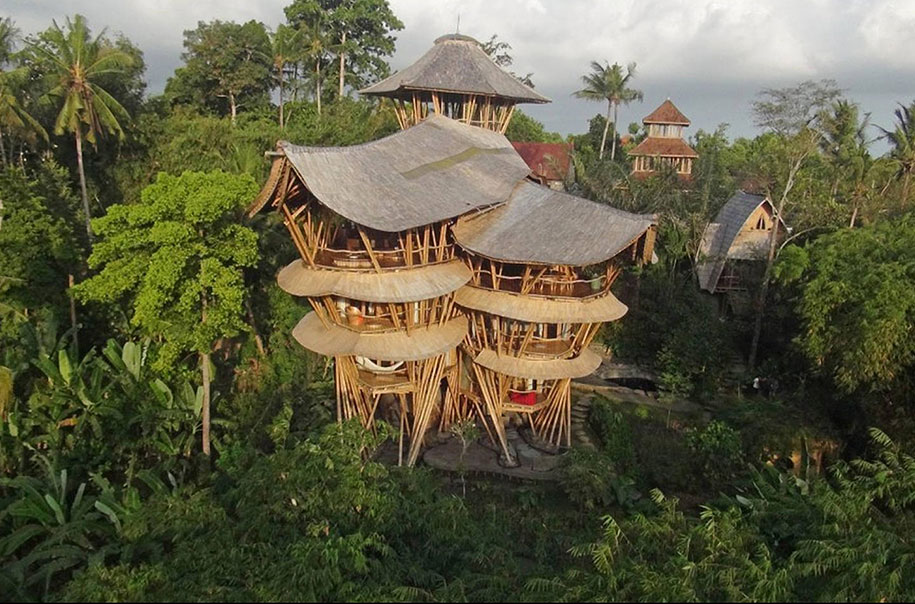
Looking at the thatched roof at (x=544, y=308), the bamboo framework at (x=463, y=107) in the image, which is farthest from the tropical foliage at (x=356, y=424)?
the bamboo framework at (x=463, y=107)

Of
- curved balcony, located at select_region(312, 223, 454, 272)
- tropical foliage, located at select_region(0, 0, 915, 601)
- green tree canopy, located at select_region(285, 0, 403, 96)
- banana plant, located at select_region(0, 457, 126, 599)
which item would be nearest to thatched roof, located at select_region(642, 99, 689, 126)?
tropical foliage, located at select_region(0, 0, 915, 601)

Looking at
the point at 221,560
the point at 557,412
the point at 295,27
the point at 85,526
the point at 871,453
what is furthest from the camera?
the point at 295,27

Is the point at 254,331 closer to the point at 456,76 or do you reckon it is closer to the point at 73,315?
the point at 73,315

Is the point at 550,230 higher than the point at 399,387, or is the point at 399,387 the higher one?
the point at 550,230

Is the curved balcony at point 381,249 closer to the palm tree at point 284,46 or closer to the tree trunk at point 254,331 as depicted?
the tree trunk at point 254,331

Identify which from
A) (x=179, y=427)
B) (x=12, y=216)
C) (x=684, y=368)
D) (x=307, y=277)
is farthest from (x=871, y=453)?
(x=12, y=216)

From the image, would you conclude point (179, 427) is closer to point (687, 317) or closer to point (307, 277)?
point (307, 277)

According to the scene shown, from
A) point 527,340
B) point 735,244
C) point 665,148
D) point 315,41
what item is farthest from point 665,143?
point 527,340
